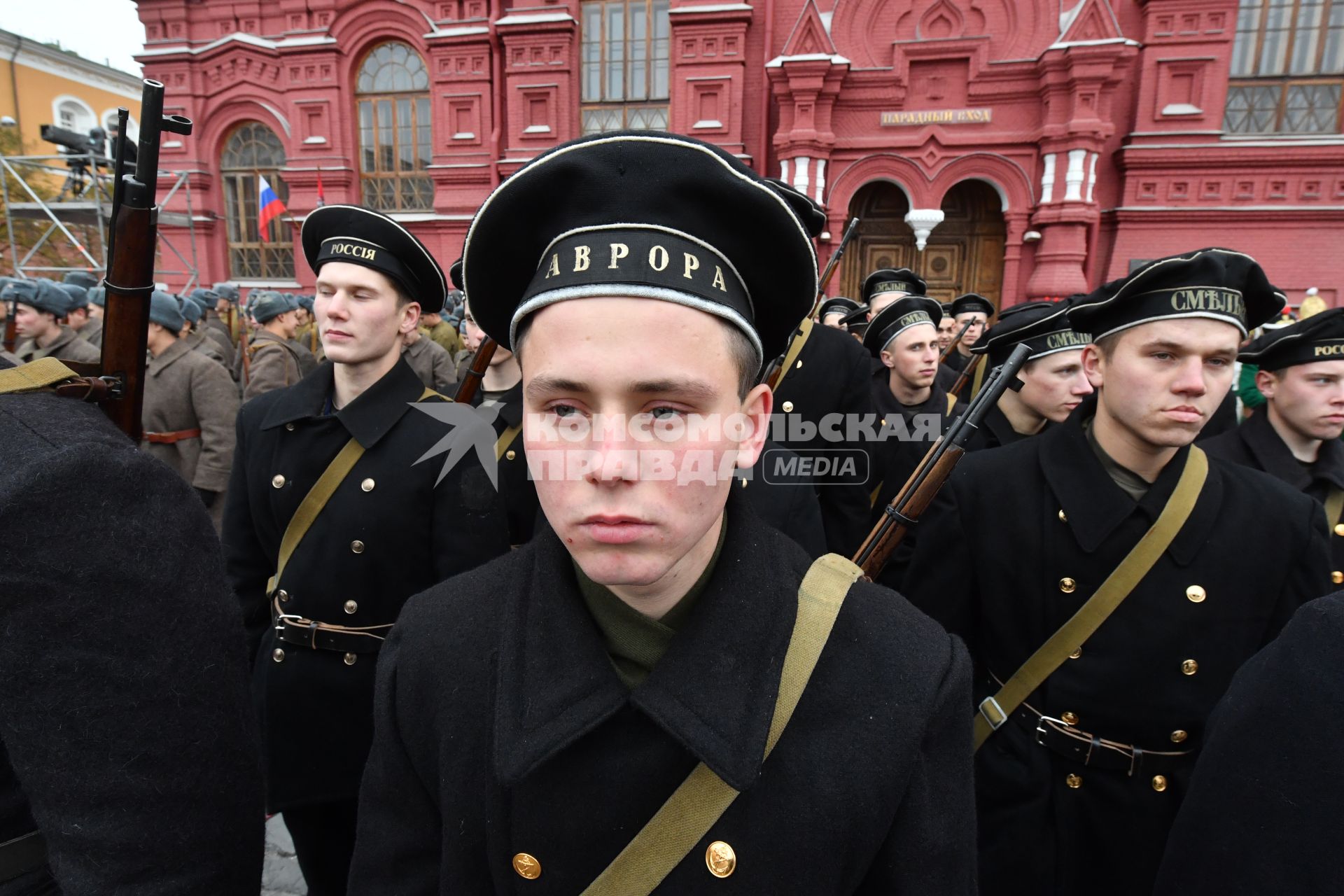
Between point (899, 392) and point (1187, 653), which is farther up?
point (899, 392)

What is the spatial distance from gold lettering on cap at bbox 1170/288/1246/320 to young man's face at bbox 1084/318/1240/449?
0.04 metres

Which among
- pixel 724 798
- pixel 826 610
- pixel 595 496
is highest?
pixel 595 496

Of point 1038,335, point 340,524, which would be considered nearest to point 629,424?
point 340,524

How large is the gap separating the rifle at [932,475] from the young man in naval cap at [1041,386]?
1.18m

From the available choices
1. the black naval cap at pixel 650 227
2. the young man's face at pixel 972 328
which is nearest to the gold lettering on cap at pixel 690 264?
the black naval cap at pixel 650 227

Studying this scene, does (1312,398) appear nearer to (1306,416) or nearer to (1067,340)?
(1306,416)

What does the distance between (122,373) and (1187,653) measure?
286 cm

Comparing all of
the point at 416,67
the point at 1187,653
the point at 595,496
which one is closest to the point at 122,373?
the point at 595,496

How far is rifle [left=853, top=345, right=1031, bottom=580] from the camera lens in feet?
7.04

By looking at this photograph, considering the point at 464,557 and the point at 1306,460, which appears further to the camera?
the point at 1306,460

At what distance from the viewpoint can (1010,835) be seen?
2.07 metres

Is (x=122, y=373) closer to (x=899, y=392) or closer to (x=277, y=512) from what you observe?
Answer: (x=277, y=512)

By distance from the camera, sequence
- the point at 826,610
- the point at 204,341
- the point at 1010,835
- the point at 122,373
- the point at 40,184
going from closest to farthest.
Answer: the point at 826,610 → the point at 122,373 → the point at 1010,835 → the point at 204,341 → the point at 40,184

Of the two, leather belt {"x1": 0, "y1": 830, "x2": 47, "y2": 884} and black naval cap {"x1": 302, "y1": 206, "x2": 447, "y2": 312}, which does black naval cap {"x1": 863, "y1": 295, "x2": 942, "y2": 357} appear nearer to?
black naval cap {"x1": 302, "y1": 206, "x2": 447, "y2": 312}
